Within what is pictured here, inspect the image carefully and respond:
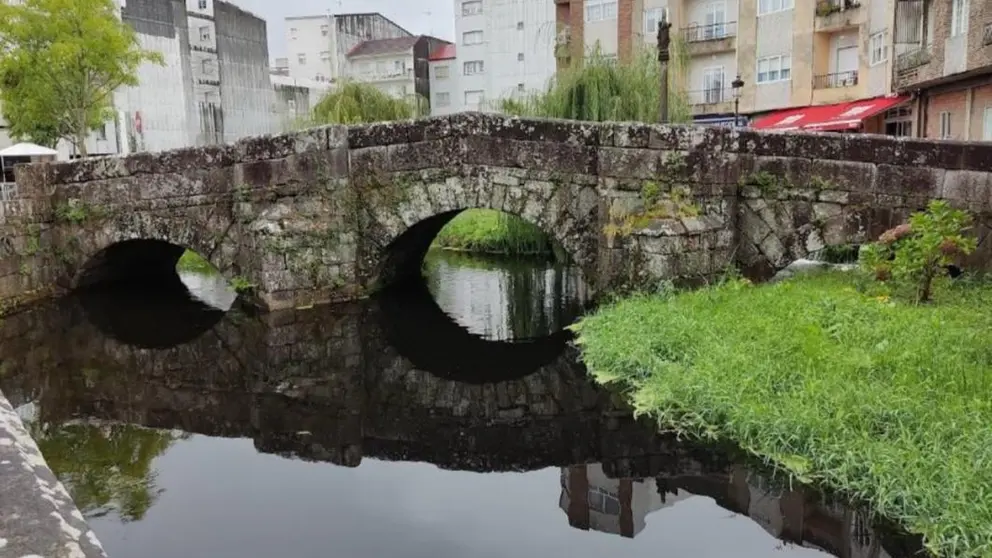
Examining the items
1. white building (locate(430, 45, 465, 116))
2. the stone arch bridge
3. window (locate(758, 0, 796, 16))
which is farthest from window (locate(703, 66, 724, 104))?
white building (locate(430, 45, 465, 116))

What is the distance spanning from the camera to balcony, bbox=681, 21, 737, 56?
2769 centimetres

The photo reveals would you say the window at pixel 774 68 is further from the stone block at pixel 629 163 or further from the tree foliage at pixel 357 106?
the stone block at pixel 629 163

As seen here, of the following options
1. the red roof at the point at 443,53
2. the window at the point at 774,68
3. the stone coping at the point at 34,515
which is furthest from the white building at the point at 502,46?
the stone coping at the point at 34,515

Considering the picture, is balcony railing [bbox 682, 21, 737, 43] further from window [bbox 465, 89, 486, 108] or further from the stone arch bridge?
the stone arch bridge

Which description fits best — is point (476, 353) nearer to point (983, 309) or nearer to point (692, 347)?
point (692, 347)

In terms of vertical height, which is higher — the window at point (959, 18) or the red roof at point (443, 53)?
the red roof at point (443, 53)

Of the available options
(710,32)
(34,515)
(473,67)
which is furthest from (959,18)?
(473,67)

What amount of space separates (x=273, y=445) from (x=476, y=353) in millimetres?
3096

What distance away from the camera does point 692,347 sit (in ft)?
21.5

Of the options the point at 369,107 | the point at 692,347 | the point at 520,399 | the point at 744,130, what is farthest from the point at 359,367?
the point at 369,107

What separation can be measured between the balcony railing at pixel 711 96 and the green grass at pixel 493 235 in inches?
494

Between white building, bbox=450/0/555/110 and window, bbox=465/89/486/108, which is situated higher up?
white building, bbox=450/0/555/110

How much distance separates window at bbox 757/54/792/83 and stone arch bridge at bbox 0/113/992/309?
1886 cm

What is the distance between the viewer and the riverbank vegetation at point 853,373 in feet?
13.6
